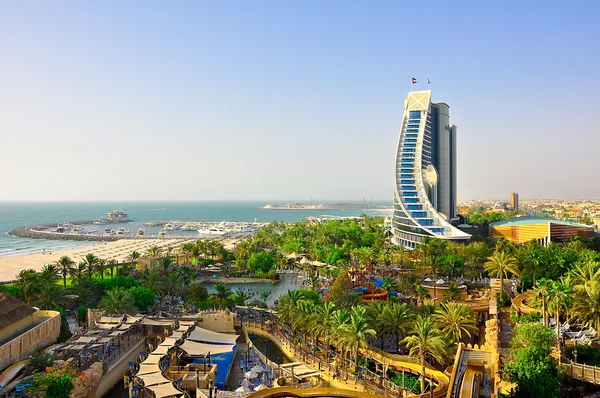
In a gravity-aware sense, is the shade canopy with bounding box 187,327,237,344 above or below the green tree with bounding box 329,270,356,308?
below

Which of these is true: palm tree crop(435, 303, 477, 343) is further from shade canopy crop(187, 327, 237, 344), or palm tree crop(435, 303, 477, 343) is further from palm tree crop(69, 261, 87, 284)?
palm tree crop(69, 261, 87, 284)

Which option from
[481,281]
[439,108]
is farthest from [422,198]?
[481,281]

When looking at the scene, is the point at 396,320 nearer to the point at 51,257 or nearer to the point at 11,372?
the point at 11,372

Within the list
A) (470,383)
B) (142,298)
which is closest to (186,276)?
(142,298)

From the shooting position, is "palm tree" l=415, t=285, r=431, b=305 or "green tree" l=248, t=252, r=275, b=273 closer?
"palm tree" l=415, t=285, r=431, b=305

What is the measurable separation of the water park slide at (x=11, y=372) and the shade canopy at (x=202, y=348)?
31.1ft

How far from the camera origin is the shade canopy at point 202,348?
31.1 m

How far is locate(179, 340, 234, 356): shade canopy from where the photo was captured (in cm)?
3109

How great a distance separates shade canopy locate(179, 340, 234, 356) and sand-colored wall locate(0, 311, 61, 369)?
33.5ft

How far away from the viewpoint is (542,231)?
276 ft

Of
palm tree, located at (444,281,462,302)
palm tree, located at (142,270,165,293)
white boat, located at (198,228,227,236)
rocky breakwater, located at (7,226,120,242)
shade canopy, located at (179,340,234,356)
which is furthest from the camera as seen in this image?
white boat, located at (198,228,227,236)

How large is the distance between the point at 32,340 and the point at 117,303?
8.10 metres

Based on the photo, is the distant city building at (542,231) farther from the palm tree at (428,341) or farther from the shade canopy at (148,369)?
the shade canopy at (148,369)

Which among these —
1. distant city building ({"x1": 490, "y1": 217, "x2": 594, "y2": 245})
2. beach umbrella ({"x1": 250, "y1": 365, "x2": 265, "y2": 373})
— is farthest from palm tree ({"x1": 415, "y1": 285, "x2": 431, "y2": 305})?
distant city building ({"x1": 490, "y1": 217, "x2": 594, "y2": 245})
